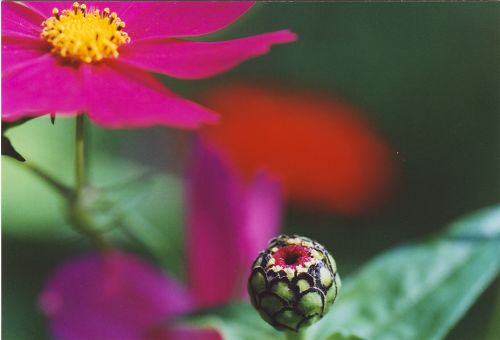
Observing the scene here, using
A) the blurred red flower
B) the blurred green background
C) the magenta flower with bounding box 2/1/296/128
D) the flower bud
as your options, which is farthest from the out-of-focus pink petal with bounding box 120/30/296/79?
the blurred red flower

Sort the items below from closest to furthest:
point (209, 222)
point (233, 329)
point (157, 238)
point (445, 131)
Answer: point (233, 329)
point (209, 222)
point (157, 238)
point (445, 131)

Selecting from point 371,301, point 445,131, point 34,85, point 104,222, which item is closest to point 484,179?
point 445,131

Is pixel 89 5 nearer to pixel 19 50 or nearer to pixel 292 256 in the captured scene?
pixel 19 50

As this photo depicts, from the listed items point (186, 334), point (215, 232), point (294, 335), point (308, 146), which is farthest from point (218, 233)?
point (308, 146)

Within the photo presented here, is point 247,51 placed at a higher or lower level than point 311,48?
lower

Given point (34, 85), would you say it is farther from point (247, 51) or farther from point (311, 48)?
point (311, 48)

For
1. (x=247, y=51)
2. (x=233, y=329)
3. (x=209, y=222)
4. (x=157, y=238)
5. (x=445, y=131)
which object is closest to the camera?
(x=247, y=51)

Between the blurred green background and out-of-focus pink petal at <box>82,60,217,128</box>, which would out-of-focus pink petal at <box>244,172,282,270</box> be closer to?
the blurred green background
